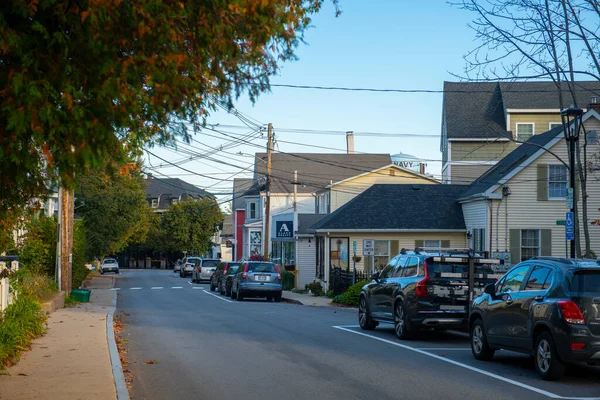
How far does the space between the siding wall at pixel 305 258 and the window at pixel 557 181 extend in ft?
56.1

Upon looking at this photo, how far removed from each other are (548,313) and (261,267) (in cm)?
2438

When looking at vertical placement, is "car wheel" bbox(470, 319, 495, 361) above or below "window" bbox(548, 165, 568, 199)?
below

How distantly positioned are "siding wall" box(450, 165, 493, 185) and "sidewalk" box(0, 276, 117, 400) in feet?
103

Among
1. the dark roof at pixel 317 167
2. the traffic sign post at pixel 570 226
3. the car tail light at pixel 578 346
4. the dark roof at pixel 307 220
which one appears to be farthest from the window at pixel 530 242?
the dark roof at pixel 317 167

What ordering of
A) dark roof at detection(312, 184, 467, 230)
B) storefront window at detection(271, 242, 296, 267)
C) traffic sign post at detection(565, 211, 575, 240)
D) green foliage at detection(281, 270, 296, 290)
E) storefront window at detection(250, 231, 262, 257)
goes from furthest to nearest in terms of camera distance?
1. storefront window at detection(250, 231, 262, 257)
2. storefront window at detection(271, 242, 296, 267)
3. green foliage at detection(281, 270, 296, 290)
4. dark roof at detection(312, 184, 467, 230)
5. traffic sign post at detection(565, 211, 575, 240)

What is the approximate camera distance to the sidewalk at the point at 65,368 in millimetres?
10078

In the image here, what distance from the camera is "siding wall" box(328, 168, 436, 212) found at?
165 feet

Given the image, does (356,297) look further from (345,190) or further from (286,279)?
(345,190)

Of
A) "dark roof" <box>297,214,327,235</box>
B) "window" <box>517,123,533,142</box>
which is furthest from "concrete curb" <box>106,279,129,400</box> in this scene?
"window" <box>517,123,533,142</box>

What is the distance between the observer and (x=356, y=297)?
30500 millimetres

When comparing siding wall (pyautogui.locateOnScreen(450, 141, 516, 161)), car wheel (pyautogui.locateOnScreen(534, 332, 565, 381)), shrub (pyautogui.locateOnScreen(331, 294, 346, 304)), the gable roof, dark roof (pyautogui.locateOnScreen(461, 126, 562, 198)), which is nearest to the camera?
car wheel (pyautogui.locateOnScreen(534, 332, 565, 381))

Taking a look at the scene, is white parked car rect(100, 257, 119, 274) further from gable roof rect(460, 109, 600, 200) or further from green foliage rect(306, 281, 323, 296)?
gable roof rect(460, 109, 600, 200)

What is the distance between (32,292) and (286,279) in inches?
1033

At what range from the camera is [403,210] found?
122 ft
